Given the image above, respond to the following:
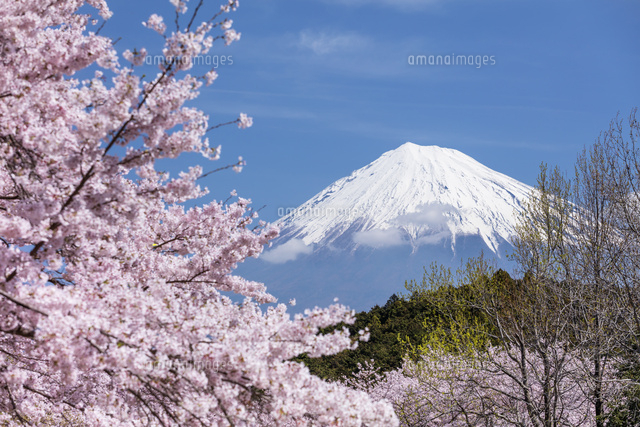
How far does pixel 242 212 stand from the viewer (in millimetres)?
8133

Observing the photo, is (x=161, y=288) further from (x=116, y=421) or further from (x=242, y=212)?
(x=242, y=212)

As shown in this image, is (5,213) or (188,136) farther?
(5,213)

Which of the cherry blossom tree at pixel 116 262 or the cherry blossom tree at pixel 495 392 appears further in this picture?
the cherry blossom tree at pixel 495 392

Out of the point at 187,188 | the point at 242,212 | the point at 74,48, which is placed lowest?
the point at 187,188

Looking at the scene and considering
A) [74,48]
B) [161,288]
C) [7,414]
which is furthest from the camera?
[7,414]

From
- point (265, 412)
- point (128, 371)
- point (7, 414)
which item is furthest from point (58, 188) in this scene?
point (7, 414)

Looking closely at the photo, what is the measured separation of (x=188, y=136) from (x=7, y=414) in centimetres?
498

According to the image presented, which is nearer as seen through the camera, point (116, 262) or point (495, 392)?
point (116, 262)

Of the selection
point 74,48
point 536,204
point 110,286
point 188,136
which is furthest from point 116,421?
point 536,204

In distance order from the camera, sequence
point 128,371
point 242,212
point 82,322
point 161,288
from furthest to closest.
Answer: point 242,212 → point 161,288 → point 128,371 → point 82,322

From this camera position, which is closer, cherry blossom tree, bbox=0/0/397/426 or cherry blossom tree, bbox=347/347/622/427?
cherry blossom tree, bbox=0/0/397/426

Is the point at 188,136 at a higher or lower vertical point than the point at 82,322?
higher

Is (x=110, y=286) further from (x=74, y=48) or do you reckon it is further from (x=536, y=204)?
(x=536, y=204)

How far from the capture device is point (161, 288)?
3.76m
